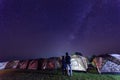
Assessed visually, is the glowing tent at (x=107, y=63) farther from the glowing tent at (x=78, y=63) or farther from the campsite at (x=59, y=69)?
the glowing tent at (x=78, y=63)

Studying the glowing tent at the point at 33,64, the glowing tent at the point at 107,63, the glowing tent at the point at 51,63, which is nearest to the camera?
the glowing tent at the point at 107,63

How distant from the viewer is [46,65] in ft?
88.2

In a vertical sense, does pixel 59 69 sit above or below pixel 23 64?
below

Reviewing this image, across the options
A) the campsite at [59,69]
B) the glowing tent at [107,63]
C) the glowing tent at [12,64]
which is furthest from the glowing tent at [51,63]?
the glowing tent at [107,63]

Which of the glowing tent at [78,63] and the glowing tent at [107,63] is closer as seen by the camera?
the glowing tent at [107,63]

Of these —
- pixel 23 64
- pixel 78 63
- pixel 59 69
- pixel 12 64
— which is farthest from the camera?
pixel 12 64

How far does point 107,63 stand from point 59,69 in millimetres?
6103

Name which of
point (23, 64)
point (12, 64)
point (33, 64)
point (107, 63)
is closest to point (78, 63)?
point (107, 63)

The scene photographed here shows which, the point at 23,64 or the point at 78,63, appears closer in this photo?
the point at 78,63

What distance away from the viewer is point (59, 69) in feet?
82.7

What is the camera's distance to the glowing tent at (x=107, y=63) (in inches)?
946

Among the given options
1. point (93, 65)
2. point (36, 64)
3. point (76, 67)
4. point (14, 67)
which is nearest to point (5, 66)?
point (14, 67)

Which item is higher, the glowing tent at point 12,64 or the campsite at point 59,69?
the glowing tent at point 12,64

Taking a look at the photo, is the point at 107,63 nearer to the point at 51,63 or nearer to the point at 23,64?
the point at 51,63
